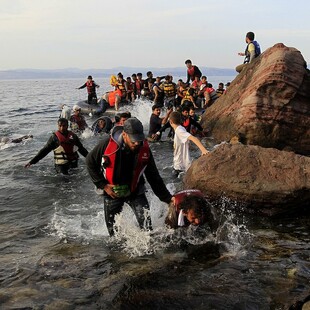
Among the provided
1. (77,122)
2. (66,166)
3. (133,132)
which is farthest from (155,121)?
(133,132)

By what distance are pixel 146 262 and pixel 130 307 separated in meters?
1.03

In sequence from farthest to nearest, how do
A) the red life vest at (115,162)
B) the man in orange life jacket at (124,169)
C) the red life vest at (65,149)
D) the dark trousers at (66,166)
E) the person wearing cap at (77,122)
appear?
the person wearing cap at (77,122)
the dark trousers at (66,166)
the red life vest at (65,149)
the red life vest at (115,162)
the man in orange life jacket at (124,169)

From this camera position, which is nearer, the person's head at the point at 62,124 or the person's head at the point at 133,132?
the person's head at the point at 133,132

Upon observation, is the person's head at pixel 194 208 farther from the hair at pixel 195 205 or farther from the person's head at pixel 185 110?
the person's head at pixel 185 110

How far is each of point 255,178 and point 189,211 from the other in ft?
7.37

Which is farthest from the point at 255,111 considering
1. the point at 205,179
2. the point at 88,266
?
the point at 88,266

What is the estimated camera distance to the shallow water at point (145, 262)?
174 inches

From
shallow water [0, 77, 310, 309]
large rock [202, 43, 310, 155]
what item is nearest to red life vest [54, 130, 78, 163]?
shallow water [0, 77, 310, 309]

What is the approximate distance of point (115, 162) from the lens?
15.6ft

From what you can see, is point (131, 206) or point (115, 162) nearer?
point (115, 162)

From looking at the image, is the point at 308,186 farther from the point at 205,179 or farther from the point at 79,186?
the point at 79,186

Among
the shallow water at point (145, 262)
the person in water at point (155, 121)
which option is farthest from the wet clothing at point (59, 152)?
the person in water at point (155, 121)

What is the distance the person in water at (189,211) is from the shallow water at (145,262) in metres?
0.54

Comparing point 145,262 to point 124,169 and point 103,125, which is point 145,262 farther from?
point 103,125
